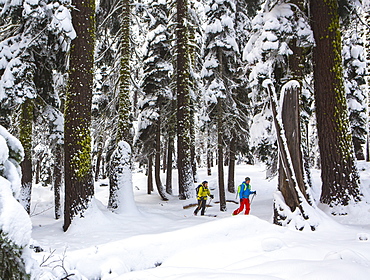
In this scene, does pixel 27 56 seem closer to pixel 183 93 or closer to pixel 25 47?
pixel 25 47

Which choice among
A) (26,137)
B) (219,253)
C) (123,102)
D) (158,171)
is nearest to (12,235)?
(219,253)

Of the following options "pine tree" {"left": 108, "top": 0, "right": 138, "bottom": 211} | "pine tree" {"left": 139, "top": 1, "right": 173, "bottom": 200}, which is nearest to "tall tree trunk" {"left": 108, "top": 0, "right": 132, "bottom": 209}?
"pine tree" {"left": 108, "top": 0, "right": 138, "bottom": 211}

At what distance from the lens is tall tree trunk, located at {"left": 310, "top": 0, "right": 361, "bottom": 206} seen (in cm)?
840

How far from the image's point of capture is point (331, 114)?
861cm

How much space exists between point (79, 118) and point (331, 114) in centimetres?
717

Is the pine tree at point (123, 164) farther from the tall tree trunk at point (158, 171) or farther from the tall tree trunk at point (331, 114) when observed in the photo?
the tall tree trunk at point (158, 171)

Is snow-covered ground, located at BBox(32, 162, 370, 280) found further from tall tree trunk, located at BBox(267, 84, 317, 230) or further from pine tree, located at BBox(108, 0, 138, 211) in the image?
pine tree, located at BBox(108, 0, 138, 211)

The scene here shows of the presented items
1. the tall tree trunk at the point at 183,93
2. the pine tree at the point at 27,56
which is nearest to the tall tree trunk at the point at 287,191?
the pine tree at the point at 27,56

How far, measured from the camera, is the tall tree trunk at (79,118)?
26.4ft

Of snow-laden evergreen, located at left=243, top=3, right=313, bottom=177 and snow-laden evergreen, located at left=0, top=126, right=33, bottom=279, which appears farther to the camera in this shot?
snow-laden evergreen, located at left=243, top=3, right=313, bottom=177

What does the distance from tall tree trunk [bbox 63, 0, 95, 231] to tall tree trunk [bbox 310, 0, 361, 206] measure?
675cm

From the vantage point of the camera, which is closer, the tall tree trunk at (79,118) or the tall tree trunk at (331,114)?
the tall tree trunk at (79,118)

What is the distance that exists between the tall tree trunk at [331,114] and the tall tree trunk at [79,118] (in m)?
6.75

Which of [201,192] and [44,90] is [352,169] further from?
[44,90]
